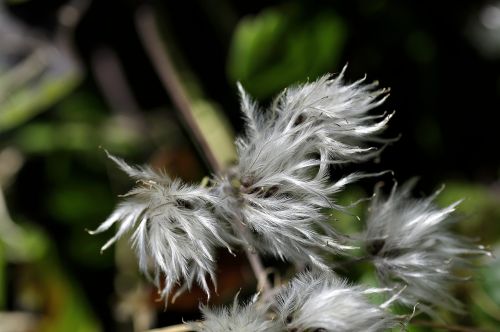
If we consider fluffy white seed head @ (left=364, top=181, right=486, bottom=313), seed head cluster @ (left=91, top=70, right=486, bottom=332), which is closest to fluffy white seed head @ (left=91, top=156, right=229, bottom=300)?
seed head cluster @ (left=91, top=70, right=486, bottom=332)

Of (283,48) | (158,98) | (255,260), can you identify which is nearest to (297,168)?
(255,260)

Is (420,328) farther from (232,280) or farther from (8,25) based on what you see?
(8,25)

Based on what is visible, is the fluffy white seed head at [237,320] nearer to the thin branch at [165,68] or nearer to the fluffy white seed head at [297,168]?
the fluffy white seed head at [297,168]

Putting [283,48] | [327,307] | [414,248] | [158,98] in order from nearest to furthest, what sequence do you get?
[327,307] < [414,248] < [283,48] < [158,98]

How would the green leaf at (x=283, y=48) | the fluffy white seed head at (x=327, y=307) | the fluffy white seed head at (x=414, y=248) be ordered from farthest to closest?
the green leaf at (x=283, y=48) < the fluffy white seed head at (x=414, y=248) < the fluffy white seed head at (x=327, y=307)

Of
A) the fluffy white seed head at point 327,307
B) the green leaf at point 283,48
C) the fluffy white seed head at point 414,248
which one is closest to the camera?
the fluffy white seed head at point 327,307

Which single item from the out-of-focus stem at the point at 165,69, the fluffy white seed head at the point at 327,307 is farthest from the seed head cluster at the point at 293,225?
the out-of-focus stem at the point at 165,69

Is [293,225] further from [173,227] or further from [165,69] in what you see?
[165,69]
